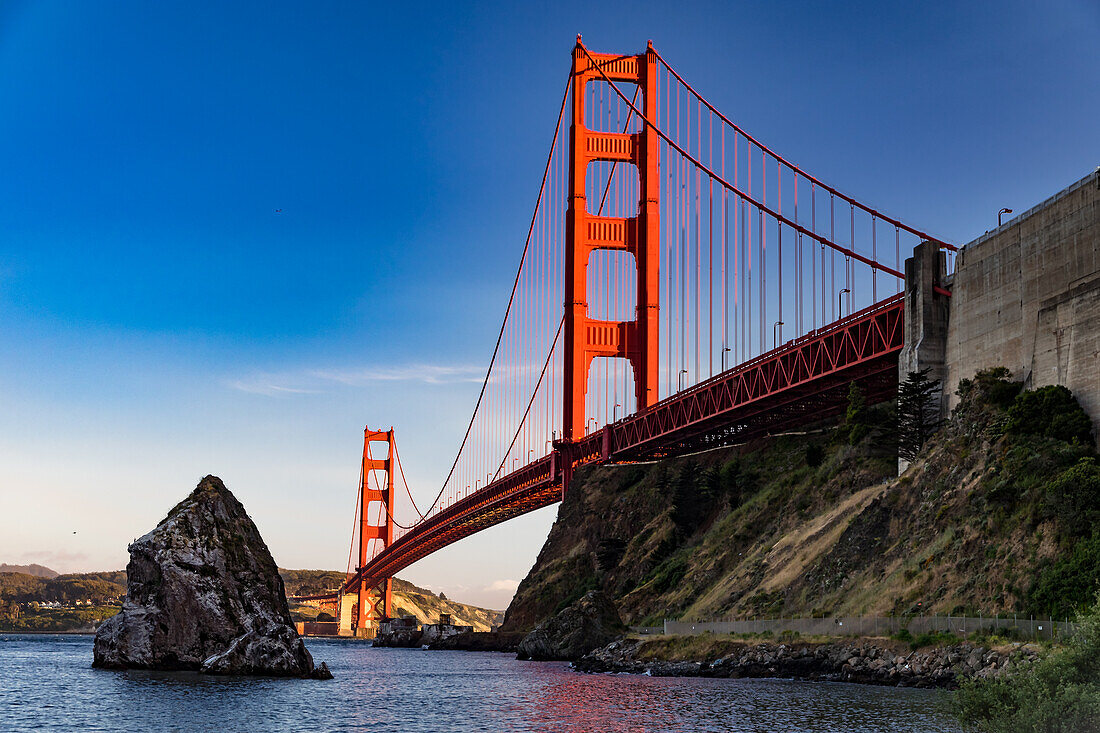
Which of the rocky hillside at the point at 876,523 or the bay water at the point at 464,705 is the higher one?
the rocky hillside at the point at 876,523

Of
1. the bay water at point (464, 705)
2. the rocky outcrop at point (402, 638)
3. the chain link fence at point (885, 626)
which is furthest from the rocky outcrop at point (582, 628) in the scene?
the rocky outcrop at point (402, 638)

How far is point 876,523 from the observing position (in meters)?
52.0

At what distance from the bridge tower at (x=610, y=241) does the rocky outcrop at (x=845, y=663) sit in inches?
1570

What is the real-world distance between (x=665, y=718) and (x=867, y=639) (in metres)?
13.9

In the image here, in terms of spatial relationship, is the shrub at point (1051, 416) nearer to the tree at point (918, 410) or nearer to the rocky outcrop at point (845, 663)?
the tree at point (918, 410)

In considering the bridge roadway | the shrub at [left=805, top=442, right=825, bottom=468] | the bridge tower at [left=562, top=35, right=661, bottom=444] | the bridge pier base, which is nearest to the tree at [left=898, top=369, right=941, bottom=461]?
the bridge pier base

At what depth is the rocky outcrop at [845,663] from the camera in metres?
A: 36.3

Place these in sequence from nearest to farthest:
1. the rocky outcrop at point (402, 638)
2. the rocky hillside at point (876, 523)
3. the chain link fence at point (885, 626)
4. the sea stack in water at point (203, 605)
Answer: the chain link fence at point (885, 626) → the rocky hillside at point (876, 523) → the sea stack in water at point (203, 605) → the rocky outcrop at point (402, 638)

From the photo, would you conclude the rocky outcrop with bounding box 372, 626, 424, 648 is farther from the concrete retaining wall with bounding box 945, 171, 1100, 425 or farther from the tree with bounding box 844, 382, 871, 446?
the concrete retaining wall with bounding box 945, 171, 1100, 425

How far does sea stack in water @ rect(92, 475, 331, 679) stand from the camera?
4722 centimetres

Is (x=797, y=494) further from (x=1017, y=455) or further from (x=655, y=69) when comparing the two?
(x=655, y=69)

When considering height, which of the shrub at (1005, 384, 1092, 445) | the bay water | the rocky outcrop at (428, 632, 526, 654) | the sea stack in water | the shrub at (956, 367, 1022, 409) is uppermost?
the shrub at (956, 367, 1022, 409)

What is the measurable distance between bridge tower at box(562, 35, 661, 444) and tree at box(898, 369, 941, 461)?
40.6 meters

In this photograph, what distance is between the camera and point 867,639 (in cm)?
4353
